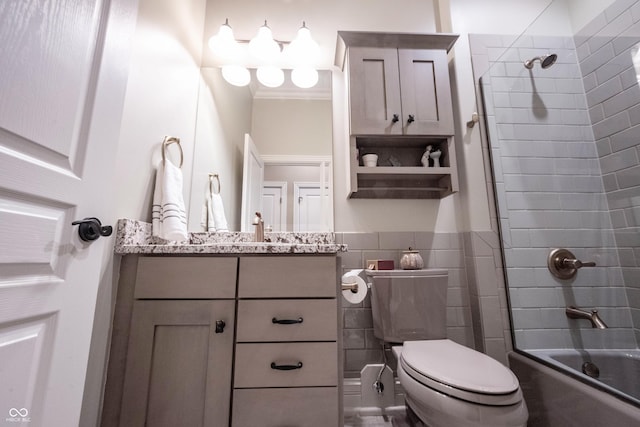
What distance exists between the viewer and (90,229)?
63cm

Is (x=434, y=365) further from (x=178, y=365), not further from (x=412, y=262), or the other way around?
(x=178, y=365)

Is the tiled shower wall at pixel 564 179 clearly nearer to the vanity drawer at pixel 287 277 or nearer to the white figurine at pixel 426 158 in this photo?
the white figurine at pixel 426 158

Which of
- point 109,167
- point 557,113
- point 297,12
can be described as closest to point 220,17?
point 297,12

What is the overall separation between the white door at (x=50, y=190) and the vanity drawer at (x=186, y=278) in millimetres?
214

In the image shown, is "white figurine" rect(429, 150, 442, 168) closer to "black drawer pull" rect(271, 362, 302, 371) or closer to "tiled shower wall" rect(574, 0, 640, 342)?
"tiled shower wall" rect(574, 0, 640, 342)

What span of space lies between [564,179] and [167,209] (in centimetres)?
206

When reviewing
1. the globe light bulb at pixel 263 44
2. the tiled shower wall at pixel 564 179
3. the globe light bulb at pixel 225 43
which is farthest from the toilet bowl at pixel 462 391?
the globe light bulb at pixel 225 43

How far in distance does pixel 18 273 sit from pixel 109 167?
352 mm

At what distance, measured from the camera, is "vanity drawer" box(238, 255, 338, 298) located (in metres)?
0.88

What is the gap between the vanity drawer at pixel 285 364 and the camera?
824mm

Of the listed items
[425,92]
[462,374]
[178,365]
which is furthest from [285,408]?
[425,92]

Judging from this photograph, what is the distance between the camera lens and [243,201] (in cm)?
147
